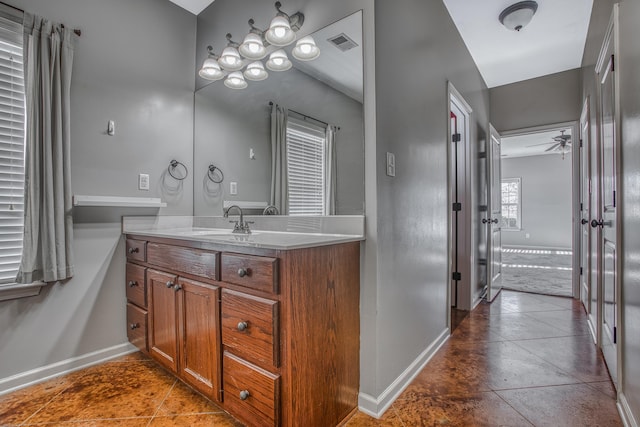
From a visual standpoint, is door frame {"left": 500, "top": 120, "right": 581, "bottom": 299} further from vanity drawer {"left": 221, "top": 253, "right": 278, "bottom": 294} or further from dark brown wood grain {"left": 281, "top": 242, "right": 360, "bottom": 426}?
vanity drawer {"left": 221, "top": 253, "right": 278, "bottom": 294}

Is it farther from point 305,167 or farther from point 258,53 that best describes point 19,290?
point 258,53

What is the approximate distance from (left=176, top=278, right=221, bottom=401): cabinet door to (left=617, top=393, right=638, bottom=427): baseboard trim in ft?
6.06

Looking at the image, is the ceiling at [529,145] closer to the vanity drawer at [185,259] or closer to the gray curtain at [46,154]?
the vanity drawer at [185,259]

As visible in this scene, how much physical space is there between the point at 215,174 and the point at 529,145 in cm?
774

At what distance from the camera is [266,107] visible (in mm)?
2115

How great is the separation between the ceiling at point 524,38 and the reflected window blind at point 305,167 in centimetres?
167

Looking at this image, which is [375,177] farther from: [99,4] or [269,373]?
[99,4]

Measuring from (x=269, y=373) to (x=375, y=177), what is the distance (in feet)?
3.28

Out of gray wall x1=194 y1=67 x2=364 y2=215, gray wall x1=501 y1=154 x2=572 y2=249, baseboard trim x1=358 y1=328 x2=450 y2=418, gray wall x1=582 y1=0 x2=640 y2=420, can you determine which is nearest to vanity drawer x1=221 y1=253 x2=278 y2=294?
gray wall x1=194 y1=67 x2=364 y2=215

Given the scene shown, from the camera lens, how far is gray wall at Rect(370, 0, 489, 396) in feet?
5.28

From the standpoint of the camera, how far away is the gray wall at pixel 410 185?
1.61m

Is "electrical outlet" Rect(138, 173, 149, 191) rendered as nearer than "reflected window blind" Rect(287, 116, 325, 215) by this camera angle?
No

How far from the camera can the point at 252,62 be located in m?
2.19

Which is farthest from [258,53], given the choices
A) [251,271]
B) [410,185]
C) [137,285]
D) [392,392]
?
[392,392]
